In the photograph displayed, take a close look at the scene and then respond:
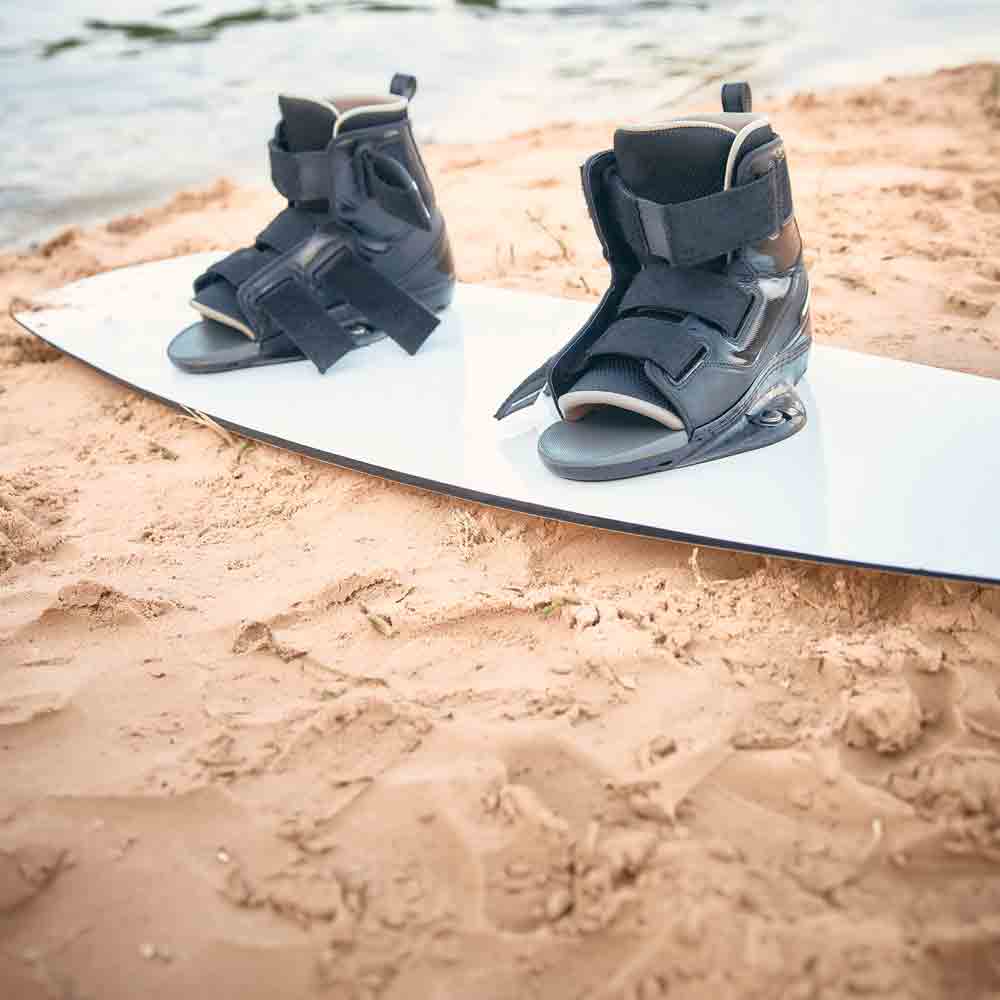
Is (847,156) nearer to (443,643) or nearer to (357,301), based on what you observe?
(357,301)

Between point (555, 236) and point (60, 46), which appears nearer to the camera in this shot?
point (555, 236)

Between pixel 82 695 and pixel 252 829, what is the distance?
1.30ft

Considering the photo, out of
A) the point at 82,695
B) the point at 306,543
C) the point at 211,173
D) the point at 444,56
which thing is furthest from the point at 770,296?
the point at 444,56

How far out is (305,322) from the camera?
2268mm

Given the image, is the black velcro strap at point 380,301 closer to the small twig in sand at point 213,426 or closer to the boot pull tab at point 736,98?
the small twig in sand at point 213,426

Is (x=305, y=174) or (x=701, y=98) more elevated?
(x=305, y=174)

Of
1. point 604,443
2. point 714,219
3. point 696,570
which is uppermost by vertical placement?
point 714,219

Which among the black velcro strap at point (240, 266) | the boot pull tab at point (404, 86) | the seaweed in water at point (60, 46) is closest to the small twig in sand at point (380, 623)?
the black velcro strap at point (240, 266)

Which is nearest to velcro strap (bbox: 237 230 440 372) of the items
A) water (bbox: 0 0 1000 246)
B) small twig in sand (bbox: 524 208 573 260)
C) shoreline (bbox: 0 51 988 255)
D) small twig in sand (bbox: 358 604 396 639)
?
small twig in sand (bbox: 358 604 396 639)

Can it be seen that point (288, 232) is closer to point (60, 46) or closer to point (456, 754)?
point (456, 754)

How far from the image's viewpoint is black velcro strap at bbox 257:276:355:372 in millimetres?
2250

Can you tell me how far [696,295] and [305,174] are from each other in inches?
40.8

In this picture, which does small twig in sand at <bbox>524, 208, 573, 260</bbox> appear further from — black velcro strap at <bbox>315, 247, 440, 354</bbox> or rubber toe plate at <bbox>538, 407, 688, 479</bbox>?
rubber toe plate at <bbox>538, 407, 688, 479</bbox>

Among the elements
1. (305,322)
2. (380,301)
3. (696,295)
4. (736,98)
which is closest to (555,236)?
(380,301)
